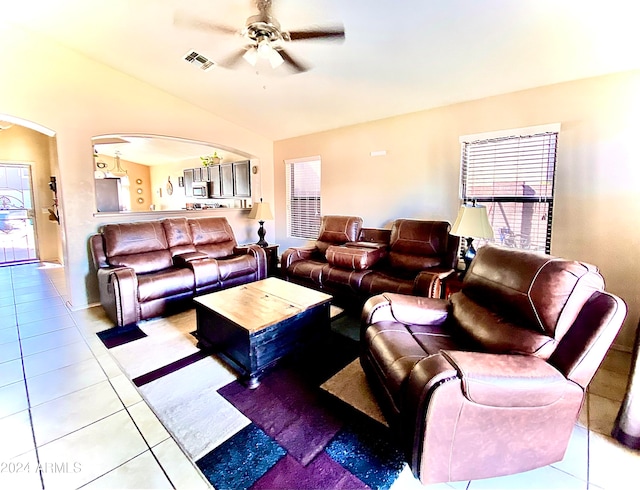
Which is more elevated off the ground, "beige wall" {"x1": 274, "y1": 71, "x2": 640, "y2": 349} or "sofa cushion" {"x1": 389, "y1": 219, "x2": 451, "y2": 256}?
"beige wall" {"x1": 274, "y1": 71, "x2": 640, "y2": 349}

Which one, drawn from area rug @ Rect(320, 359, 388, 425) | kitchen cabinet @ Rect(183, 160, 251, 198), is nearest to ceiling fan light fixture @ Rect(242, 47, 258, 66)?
area rug @ Rect(320, 359, 388, 425)

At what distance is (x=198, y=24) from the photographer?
7.13ft

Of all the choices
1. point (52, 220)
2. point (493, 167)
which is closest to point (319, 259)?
point (493, 167)

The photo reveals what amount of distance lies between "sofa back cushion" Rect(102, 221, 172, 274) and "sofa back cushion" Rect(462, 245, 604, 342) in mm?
3583

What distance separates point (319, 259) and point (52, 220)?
6176 millimetres

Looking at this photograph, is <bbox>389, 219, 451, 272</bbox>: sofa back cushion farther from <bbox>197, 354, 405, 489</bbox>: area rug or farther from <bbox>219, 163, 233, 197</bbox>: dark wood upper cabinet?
→ <bbox>219, 163, 233, 197</bbox>: dark wood upper cabinet

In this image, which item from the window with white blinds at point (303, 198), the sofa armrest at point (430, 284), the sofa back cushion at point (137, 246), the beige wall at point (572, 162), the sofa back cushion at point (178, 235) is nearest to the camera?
the beige wall at point (572, 162)

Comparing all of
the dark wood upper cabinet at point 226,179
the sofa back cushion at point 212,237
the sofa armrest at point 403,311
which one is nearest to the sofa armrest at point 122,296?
the sofa back cushion at point 212,237

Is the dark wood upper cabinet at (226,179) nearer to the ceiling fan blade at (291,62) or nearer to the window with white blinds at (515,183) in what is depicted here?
the ceiling fan blade at (291,62)

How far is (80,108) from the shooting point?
12.1 ft

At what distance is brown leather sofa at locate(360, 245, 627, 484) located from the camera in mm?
1345

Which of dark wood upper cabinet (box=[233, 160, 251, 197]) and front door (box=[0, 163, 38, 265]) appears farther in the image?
front door (box=[0, 163, 38, 265])

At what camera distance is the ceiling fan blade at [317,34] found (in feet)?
6.97

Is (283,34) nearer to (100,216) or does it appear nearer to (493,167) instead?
(493,167)
